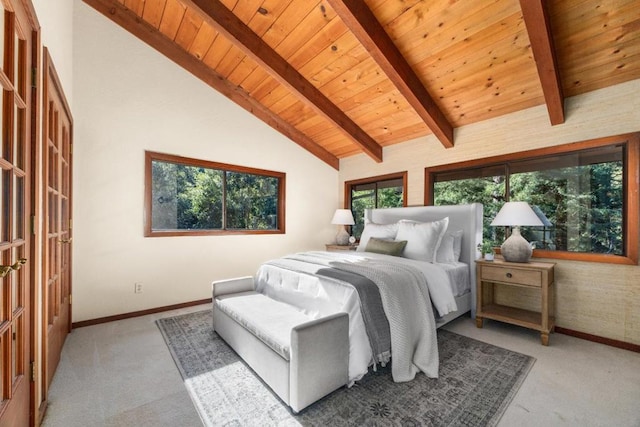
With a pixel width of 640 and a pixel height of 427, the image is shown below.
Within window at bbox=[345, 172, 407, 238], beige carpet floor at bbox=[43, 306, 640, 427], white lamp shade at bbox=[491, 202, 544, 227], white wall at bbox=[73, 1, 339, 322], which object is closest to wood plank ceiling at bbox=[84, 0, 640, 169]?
white wall at bbox=[73, 1, 339, 322]

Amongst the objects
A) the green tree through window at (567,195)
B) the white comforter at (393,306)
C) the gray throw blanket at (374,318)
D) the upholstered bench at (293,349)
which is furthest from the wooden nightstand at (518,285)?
the upholstered bench at (293,349)

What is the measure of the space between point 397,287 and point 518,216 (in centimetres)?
155

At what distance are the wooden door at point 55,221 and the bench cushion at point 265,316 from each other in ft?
3.66

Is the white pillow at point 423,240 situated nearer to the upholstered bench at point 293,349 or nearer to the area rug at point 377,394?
the area rug at point 377,394

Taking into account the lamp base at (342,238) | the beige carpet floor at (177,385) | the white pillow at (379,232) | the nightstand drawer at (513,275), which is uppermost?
the white pillow at (379,232)

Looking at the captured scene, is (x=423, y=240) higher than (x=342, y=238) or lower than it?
higher

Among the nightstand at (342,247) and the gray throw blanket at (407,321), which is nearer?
the gray throw blanket at (407,321)

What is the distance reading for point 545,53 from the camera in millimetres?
2229

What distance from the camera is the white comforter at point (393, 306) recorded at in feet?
6.13

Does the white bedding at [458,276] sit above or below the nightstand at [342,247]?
below

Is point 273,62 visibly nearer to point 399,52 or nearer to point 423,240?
point 399,52

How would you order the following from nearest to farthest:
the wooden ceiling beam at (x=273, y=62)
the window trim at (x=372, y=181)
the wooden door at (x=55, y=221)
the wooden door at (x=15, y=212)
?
1. the wooden door at (x=15, y=212)
2. the wooden door at (x=55, y=221)
3. the wooden ceiling beam at (x=273, y=62)
4. the window trim at (x=372, y=181)

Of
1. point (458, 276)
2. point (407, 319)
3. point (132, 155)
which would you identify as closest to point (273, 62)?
point (132, 155)

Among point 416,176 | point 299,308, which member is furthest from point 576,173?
point 299,308
